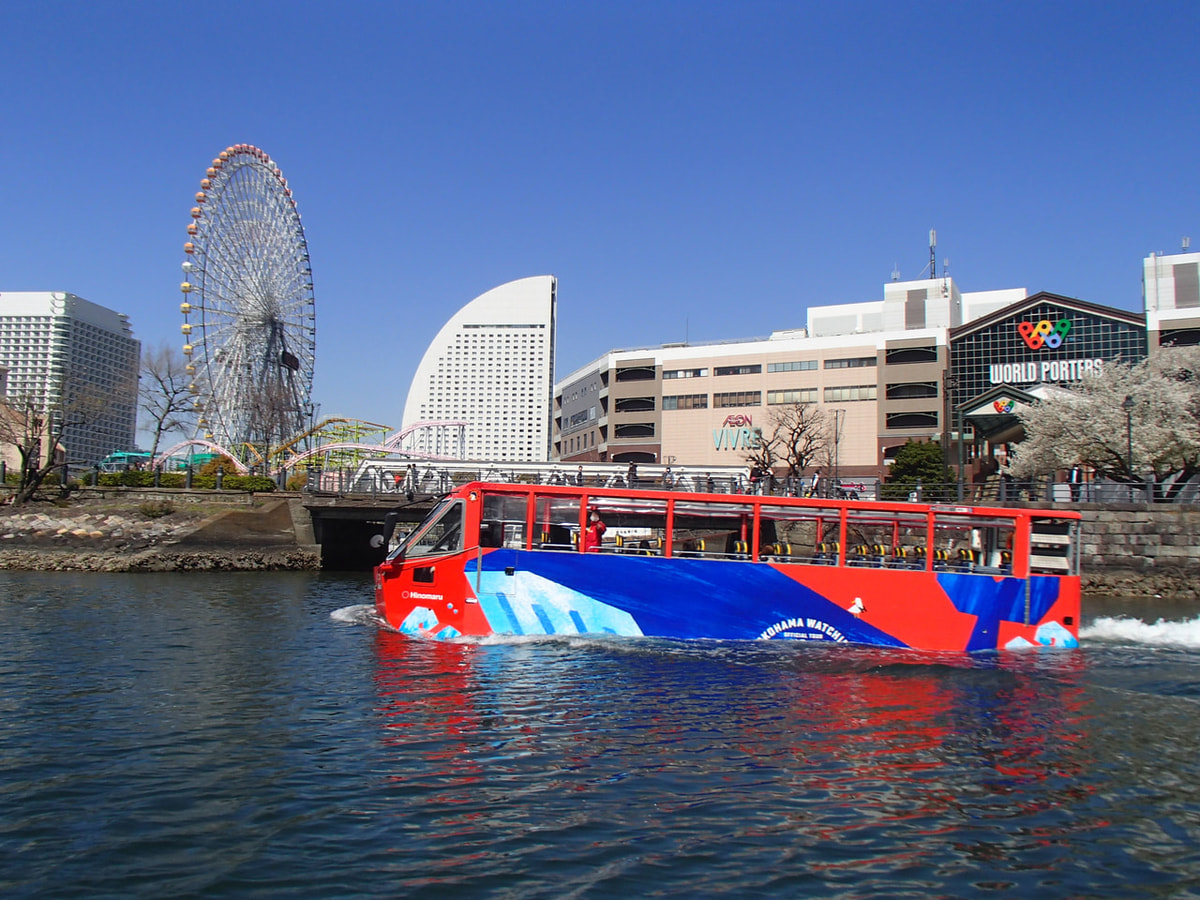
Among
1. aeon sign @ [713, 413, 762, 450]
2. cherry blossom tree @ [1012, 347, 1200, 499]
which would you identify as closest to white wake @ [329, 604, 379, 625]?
cherry blossom tree @ [1012, 347, 1200, 499]

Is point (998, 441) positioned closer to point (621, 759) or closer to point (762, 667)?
point (762, 667)

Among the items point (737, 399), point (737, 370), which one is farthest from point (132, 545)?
point (737, 370)

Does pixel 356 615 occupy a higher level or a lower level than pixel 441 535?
lower

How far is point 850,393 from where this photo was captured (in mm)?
86062

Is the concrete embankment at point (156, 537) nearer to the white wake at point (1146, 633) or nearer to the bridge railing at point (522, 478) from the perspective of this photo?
the bridge railing at point (522, 478)

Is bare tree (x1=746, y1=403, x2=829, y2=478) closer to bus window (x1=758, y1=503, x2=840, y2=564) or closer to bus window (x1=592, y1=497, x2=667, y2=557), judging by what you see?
bus window (x1=758, y1=503, x2=840, y2=564)

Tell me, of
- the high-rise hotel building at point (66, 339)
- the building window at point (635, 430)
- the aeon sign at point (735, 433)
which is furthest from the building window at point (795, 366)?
the high-rise hotel building at point (66, 339)

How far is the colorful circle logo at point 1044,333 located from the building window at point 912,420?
11.0m

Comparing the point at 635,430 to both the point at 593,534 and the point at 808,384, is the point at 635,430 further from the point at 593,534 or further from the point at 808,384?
the point at 593,534

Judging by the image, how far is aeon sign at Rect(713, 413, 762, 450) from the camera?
3457 inches

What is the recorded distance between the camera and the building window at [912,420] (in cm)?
8300

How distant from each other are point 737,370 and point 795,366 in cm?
559

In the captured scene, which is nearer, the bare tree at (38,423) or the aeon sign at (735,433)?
the bare tree at (38,423)

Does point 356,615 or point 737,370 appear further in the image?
point 737,370
